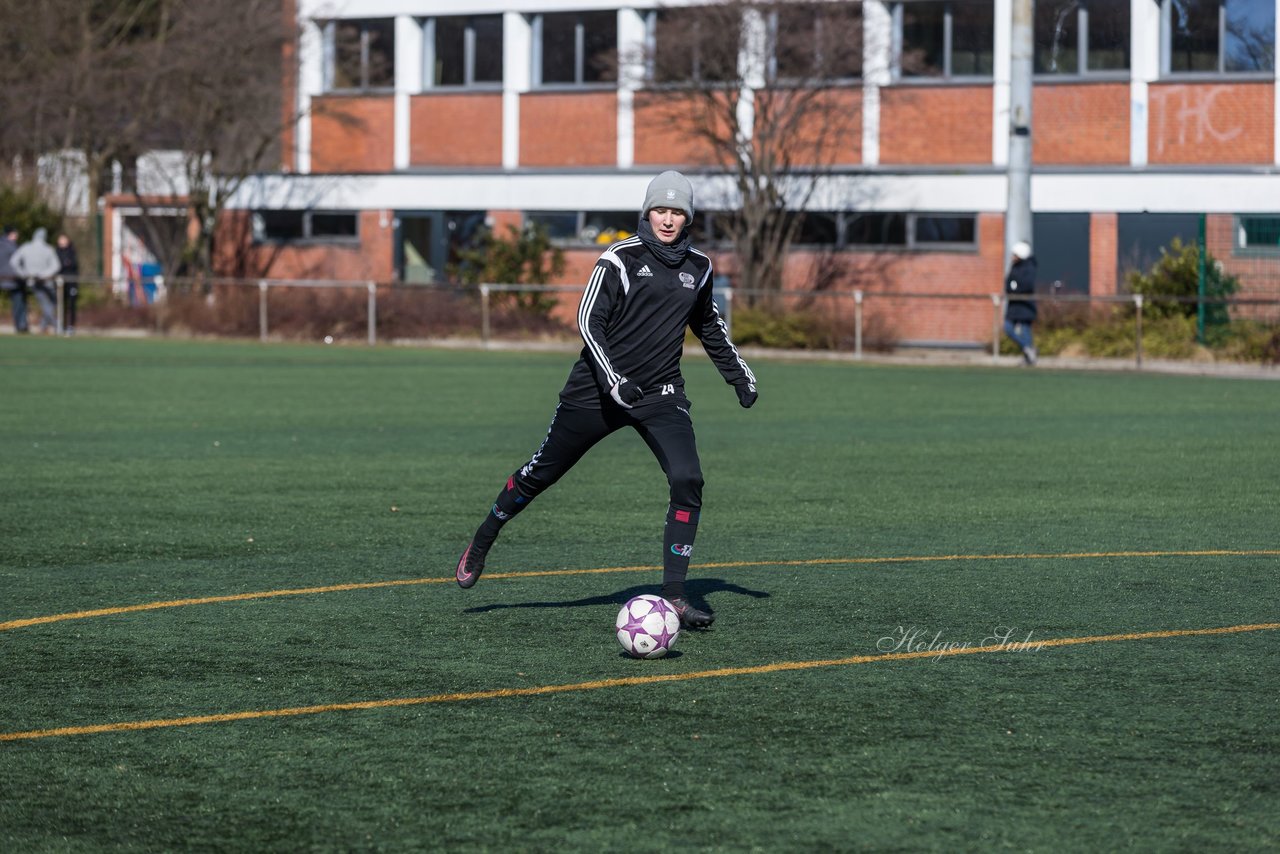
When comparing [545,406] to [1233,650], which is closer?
[1233,650]

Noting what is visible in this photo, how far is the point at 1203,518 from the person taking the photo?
13336mm

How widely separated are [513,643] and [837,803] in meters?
2.98

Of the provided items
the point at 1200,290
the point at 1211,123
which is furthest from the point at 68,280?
the point at 1211,123

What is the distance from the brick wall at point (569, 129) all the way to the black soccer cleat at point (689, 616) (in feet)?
115

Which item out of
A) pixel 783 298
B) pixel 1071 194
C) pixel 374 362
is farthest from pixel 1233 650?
pixel 1071 194

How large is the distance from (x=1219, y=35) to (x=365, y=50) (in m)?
18.9

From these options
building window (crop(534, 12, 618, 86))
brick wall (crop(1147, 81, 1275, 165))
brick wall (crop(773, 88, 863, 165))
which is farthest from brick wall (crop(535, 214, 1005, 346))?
building window (crop(534, 12, 618, 86))

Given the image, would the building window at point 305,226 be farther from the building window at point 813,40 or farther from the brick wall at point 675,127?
the building window at point 813,40

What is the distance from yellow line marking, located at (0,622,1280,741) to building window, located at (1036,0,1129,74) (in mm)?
31186

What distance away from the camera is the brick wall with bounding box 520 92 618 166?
43.5 m

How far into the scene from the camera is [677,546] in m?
9.00

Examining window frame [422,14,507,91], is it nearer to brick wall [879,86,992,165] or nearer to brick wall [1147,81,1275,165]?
brick wall [879,86,992,165]

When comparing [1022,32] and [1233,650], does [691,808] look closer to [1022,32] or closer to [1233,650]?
[1233,650]

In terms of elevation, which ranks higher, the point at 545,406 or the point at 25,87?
the point at 25,87
